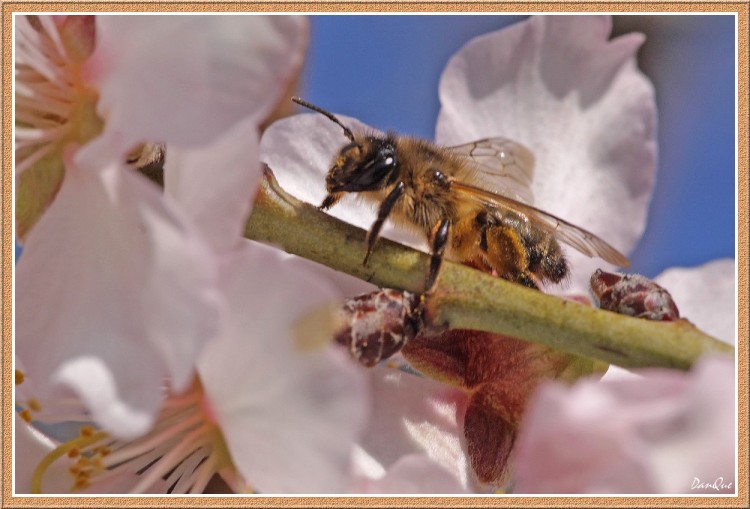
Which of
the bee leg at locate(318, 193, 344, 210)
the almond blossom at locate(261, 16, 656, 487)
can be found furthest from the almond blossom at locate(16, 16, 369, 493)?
the almond blossom at locate(261, 16, 656, 487)

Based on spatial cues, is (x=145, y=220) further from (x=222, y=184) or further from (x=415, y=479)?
(x=415, y=479)

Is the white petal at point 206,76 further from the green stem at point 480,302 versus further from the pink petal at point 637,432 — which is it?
the pink petal at point 637,432

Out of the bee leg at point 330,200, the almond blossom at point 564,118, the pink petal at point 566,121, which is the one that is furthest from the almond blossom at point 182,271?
the pink petal at point 566,121

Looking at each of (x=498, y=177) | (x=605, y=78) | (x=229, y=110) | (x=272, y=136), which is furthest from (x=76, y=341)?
(x=605, y=78)

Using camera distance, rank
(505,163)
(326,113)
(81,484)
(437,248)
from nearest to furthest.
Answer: (437,248)
(81,484)
(326,113)
(505,163)

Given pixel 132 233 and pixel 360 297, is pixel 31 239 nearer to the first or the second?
pixel 132 233

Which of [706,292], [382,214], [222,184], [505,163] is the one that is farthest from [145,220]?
[706,292]
